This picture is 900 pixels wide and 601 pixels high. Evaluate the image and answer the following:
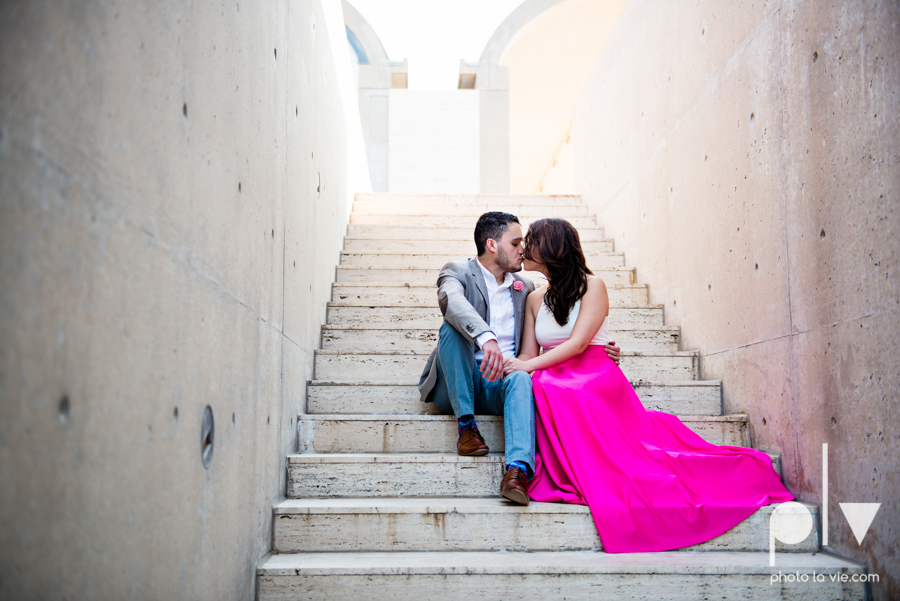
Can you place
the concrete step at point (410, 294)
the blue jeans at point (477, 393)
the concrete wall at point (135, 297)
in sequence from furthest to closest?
the concrete step at point (410, 294)
the blue jeans at point (477, 393)
the concrete wall at point (135, 297)

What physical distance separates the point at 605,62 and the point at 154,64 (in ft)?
14.9

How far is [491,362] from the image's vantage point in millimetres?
2260

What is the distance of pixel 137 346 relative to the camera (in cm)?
104

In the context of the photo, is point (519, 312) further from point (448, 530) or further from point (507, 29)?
point (507, 29)

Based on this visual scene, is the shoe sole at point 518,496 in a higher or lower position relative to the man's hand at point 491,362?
lower

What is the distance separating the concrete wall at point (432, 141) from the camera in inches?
387

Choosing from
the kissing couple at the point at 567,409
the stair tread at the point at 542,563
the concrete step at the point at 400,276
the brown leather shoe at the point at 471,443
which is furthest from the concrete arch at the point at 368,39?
the stair tread at the point at 542,563

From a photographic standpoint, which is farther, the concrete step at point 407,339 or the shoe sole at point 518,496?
the concrete step at point 407,339

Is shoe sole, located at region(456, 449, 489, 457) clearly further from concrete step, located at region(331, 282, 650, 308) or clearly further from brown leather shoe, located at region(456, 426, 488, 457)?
concrete step, located at region(331, 282, 650, 308)

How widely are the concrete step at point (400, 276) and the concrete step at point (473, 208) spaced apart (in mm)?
1212

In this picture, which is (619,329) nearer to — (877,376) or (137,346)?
(877,376)

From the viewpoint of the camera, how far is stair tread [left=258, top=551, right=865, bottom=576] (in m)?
1.77

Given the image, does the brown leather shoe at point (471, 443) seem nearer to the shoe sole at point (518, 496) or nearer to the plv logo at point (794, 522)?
the shoe sole at point (518, 496)

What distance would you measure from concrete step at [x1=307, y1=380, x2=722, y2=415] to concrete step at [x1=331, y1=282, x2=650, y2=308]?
3.23 ft
